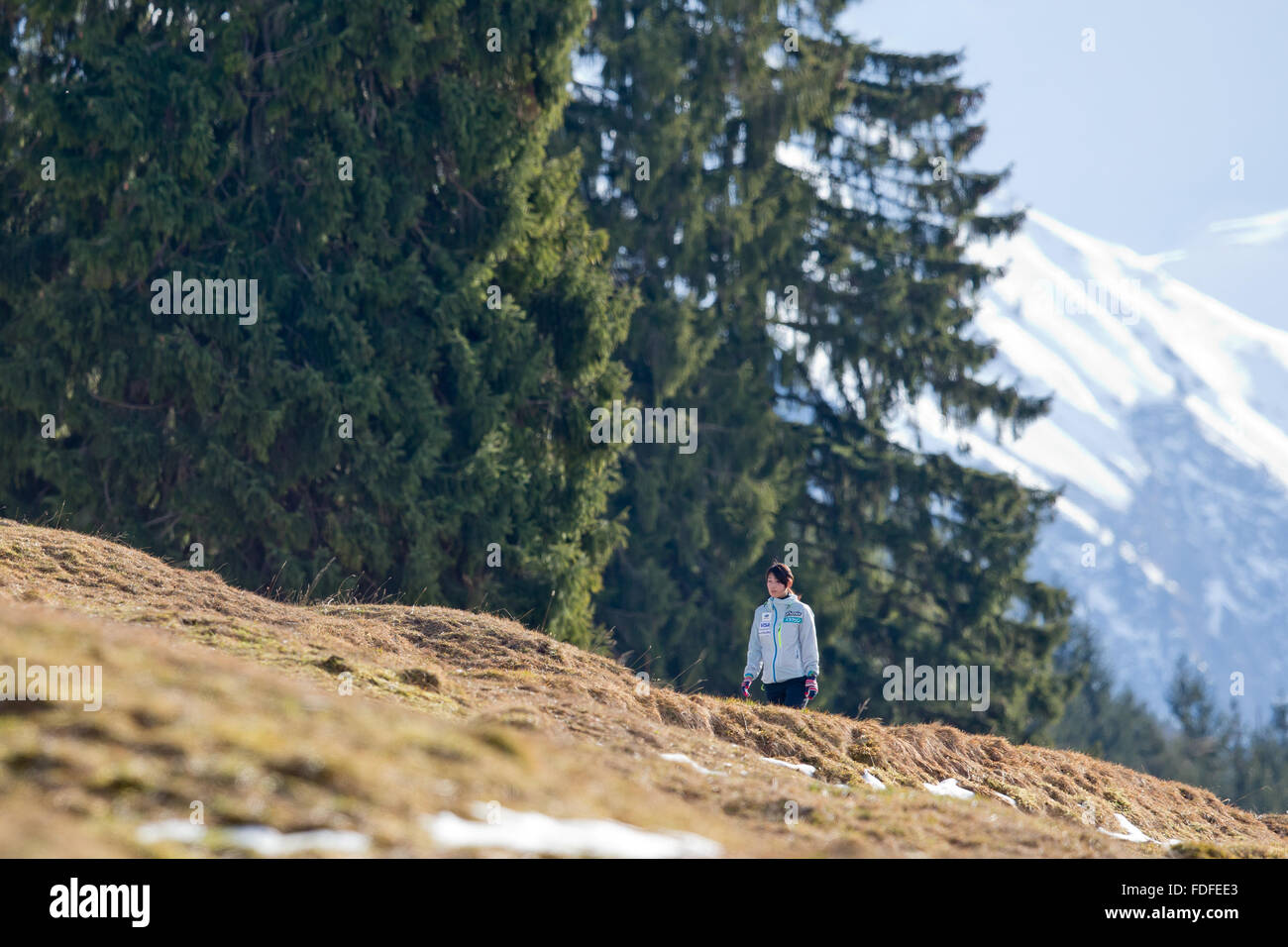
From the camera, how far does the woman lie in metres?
12.4

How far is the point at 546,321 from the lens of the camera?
20953 mm

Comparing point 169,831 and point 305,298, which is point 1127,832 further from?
point 305,298

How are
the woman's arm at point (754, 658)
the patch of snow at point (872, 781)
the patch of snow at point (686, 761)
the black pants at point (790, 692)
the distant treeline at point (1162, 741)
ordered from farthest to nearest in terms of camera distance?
the distant treeline at point (1162, 741), the black pants at point (790, 692), the woman's arm at point (754, 658), the patch of snow at point (872, 781), the patch of snow at point (686, 761)

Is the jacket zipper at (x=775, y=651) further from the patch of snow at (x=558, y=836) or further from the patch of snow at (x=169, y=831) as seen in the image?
the patch of snow at (x=169, y=831)

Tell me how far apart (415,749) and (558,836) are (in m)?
1.01

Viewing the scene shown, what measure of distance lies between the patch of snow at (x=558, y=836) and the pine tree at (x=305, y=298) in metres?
12.1

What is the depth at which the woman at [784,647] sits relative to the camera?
40.5 ft
